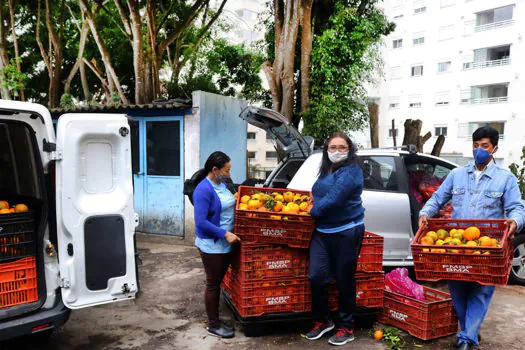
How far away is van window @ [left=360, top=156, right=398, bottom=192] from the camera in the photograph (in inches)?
239

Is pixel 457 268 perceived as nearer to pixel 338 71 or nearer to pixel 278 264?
pixel 278 264

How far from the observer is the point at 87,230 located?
11.7ft

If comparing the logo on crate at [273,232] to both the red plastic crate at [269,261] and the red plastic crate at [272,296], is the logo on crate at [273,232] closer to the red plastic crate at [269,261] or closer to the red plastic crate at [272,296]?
the red plastic crate at [269,261]

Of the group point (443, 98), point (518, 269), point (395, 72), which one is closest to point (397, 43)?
point (395, 72)

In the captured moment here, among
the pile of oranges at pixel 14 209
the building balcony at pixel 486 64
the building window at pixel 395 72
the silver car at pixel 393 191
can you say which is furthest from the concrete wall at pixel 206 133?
the building window at pixel 395 72

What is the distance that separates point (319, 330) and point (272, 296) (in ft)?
1.89

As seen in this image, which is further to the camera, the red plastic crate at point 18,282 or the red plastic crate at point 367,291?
the red plastic crate at point 367,291

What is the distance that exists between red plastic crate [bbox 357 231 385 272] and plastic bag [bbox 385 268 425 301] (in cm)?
46

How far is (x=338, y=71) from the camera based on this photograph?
11.9 metres

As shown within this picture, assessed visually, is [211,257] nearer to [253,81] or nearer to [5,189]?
[5,189]

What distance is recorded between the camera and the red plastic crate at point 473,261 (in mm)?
3656

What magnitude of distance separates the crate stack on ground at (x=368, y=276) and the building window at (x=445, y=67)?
109ft

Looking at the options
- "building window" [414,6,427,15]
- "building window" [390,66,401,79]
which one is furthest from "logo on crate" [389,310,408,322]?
"building window" [414,6,427,15]

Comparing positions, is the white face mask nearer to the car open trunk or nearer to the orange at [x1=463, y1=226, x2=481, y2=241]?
the orange at [x1=463, y1=226, x2=481, y2=241]
